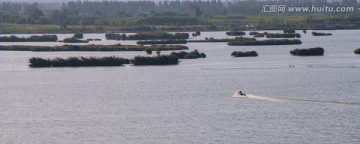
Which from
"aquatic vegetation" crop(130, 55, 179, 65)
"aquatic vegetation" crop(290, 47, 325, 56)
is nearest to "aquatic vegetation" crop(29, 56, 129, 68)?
"aquatic vegetation" crop(130, 55, 179, 65)

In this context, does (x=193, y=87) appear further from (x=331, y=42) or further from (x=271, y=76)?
(x=331, y=42)

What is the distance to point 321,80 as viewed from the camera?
69.1 metres

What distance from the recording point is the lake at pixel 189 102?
45062mm

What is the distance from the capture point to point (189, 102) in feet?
188

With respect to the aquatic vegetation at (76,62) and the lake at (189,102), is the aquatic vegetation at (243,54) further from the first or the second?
the aquatic vegetation at (76,62)

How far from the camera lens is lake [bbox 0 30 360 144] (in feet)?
148

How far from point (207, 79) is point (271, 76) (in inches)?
187

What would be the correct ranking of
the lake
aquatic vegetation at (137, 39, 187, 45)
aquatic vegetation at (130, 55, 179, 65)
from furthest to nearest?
1. aquatic vegetation at (137, 39, 187, 45)
2. aquatic vegetation at (130, 55, 179, 65)
3. the lake

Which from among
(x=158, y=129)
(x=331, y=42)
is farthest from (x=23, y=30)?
(x=158, y=129)

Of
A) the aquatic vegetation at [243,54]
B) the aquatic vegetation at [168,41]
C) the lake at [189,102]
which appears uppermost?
the lake at [189,102]

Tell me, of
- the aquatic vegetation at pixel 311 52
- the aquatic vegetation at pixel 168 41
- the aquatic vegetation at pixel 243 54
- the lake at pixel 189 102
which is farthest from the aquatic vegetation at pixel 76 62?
the aquatic vegetation at pixel 168 41

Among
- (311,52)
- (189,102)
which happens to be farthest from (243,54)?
(189,102)

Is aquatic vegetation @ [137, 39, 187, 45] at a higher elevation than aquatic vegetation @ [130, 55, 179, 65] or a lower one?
lower

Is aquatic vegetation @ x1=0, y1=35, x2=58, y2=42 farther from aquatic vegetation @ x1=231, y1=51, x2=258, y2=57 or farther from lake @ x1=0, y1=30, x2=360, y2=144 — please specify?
aquatic vegetation @ x1=231, y1=51, x2=258, y2=57
